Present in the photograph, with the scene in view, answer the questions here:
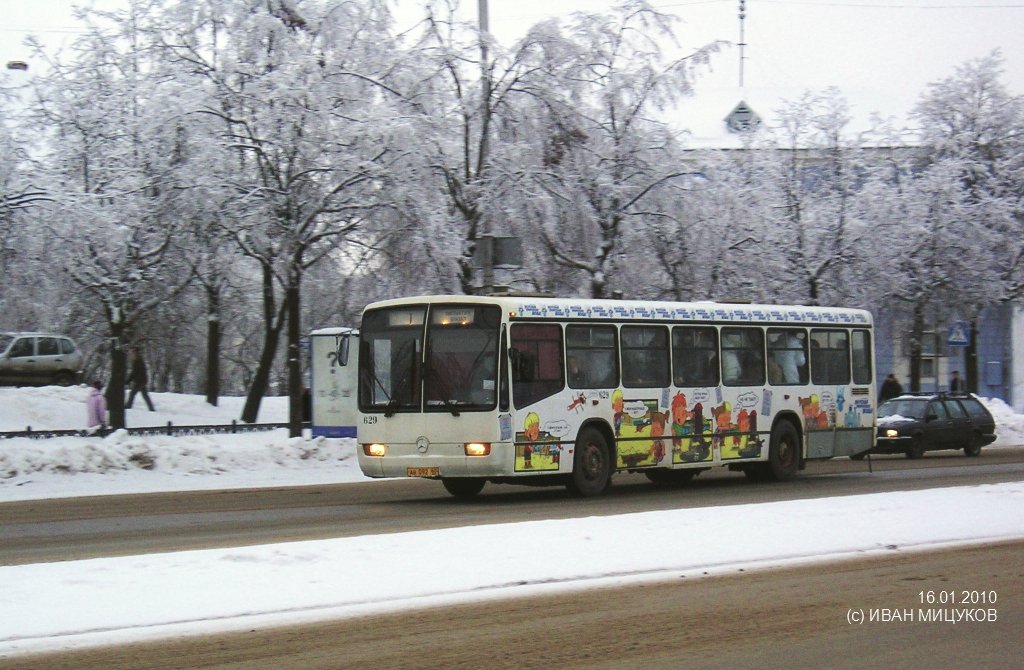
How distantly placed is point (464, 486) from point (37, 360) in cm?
2523

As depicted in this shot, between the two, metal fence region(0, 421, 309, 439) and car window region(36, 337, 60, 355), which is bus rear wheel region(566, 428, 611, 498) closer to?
metal fence region(0, 421, 309, 439)

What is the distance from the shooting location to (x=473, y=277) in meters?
30.5

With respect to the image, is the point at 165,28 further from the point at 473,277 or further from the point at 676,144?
the point at 676,144

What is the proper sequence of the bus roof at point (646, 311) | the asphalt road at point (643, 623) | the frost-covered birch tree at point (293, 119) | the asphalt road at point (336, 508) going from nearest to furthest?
the asphalt road at point (643, 623) < the asphalt road at point (336, 508) < the bus roof at point (646, 311) < the frost-covered birch tree at point (293, 119)

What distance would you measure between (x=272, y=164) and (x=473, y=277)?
5240 mm

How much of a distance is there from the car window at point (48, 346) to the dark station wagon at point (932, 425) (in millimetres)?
25284

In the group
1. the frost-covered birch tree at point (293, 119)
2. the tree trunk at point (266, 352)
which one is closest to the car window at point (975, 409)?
the frost-covered birch tree at point (293, 119)

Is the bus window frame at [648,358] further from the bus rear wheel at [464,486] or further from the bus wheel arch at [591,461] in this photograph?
the bus rear wheel at [464,486]

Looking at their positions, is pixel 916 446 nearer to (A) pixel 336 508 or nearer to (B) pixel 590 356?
(B) pixel 590 356

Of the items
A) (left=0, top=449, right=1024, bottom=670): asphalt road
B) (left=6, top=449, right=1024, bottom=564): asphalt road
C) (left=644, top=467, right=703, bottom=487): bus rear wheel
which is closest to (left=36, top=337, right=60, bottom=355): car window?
(left=6, top=449, right=1024, bottom=564): asphalt road

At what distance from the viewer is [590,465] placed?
20.0m

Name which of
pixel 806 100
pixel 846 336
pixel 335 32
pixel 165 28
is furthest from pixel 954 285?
pixel 165 28

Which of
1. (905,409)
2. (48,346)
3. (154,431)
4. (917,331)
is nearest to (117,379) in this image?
(154,431)

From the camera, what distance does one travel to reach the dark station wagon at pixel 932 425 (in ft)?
105
